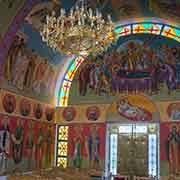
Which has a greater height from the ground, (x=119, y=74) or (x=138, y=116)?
(x=119, y=74)

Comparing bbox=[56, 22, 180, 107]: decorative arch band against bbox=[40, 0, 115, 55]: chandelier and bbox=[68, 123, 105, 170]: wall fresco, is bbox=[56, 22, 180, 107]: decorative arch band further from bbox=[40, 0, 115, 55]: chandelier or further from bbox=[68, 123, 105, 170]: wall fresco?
bbox=[40, 0, 115, 55]: chandelier

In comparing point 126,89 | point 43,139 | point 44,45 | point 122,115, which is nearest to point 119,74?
point 126,89

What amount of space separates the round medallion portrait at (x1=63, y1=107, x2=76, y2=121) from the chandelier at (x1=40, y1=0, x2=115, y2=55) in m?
10.5

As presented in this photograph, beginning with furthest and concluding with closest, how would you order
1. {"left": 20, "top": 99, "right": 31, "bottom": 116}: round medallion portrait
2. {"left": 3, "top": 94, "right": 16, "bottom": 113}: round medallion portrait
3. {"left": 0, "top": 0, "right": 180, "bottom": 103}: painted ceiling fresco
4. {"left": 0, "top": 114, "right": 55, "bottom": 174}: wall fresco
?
{"left": 20, "top": 99, "right": 31, "bottom": 116}: round medallion portrait < {"left": 3, "top": 94, "right": 16, "bottom": 113}: round medallion portrait < {"left": 0, "top": 114, "right": 55, "bottom": 174}: wall fresco < {"left": 0, "top": 0, "right": 180, "bottom": 103}: painted ceiling fresco

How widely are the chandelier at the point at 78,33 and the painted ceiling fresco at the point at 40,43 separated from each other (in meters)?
2.59

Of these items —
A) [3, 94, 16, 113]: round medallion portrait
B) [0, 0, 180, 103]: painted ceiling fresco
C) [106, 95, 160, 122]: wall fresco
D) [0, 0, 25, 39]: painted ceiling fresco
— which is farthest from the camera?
[106, 95, 160, 122]: wall fresco

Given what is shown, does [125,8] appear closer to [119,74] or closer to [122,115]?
[119,74]

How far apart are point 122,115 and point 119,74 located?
2.51 meters

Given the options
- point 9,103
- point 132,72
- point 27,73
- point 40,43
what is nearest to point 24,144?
point 9,103

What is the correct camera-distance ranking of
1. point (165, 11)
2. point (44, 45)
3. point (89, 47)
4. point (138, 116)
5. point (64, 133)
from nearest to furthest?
point (89, 47), point (165, 11), point (44, 45), point (138, 116), point (64, 133)

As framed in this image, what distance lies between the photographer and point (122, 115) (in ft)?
60.1

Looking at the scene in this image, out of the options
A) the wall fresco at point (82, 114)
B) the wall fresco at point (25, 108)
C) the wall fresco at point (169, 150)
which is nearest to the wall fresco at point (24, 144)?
the wall fresco at point (25, 108)

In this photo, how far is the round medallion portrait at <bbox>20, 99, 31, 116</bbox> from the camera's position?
657 inches

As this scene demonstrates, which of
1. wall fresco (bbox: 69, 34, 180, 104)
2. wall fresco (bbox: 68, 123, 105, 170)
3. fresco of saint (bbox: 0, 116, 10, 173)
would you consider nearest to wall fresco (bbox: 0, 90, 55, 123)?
fresco of saint (bbox: 0, 116, 10, 173)
